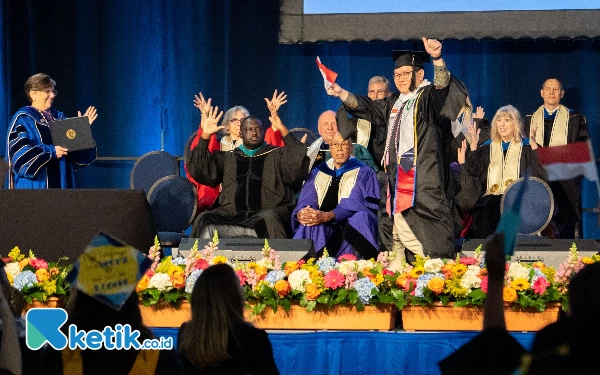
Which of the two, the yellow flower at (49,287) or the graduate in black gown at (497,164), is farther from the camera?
the graduate in black gown at (497,164)

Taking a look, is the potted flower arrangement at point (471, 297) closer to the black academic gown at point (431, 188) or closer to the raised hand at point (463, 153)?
the black academic gown at point (431, 188)

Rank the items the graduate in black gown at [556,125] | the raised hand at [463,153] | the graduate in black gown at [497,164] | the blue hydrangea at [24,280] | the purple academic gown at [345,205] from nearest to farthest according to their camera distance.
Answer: the blue hydrangea at [24,280], the purple academic gown at [345,205], the graduate in black gown at [497,164], the raised hand at [463,153], the graduate in black gown at [556,125]

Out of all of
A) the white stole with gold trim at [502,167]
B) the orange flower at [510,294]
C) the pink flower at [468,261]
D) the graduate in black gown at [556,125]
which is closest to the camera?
the orange flower at [510,294]

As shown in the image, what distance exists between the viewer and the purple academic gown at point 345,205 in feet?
20.4

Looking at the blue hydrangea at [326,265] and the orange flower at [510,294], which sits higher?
the blue hydrangea at [326,265]

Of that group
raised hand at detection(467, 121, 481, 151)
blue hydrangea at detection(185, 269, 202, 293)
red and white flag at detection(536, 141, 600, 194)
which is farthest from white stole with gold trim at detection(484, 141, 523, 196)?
red and white flag at detection(536, 141, 600, 194)

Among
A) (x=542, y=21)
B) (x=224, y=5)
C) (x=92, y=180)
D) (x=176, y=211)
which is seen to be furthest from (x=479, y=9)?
(x=92, y=180)

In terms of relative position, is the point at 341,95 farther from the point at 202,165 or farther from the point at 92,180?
the point at 92,180

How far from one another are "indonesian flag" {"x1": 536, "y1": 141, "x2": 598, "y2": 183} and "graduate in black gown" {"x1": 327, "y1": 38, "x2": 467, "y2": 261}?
203 cm

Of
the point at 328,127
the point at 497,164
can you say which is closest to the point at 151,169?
the point at 328,127

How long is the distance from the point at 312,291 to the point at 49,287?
1232 mm

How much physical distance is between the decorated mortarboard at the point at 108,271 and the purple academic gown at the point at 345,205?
3.50 meters

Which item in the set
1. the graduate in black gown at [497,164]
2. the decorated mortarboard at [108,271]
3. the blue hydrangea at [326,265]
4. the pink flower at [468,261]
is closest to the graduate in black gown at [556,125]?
the graduate in black gown at [497,164]

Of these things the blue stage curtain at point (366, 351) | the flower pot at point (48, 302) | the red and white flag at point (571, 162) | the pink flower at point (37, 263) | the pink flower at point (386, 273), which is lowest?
the blue stage curtain at point (366, 351)
